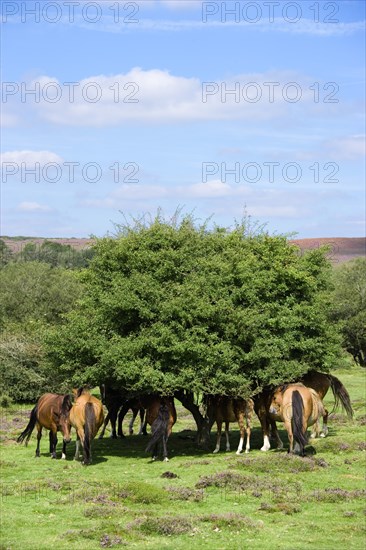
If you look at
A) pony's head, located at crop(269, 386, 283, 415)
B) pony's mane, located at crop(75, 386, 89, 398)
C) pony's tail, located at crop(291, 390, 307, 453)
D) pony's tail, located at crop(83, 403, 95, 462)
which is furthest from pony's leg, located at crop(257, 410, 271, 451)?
pony's mane, located at crop(75, 386, 89, 398)

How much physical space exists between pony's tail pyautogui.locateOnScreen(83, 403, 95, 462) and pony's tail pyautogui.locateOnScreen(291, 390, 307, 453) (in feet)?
23.2

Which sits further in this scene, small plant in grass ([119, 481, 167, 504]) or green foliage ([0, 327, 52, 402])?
green foliage ([0, 327, 52, 402])

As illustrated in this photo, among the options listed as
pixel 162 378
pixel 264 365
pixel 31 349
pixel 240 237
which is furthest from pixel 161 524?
pixel 31 349

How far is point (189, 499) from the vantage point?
2009 cm

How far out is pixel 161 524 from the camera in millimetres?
17016

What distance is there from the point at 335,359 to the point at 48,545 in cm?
1768

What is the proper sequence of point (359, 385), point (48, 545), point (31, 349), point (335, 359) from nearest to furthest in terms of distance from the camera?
point (48, 545) < point (335, 359) < point (31, 349) < point (359, 385)

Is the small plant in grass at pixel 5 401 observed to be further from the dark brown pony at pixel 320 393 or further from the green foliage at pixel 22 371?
the dark brown pony at pixel 320 393

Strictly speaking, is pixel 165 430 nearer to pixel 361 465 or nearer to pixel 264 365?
pixel 264 365

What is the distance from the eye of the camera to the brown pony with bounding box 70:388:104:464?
25391mm

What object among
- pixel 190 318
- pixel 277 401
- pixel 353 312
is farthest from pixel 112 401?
pixel 353 312

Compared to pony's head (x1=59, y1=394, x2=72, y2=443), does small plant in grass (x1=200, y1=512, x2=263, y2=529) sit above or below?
below

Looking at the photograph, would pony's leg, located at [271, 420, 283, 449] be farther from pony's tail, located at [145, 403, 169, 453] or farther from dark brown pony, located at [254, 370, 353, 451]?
pony's tail, located at [145, 403, 169, 453]

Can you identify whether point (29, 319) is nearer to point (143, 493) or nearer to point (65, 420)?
point (65, 420)
